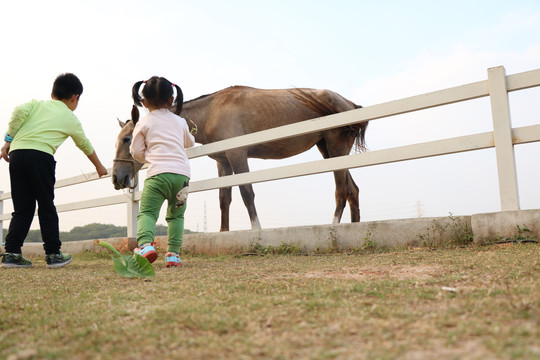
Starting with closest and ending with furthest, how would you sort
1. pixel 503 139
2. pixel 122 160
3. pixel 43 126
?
1. pixel 503 139
2. pixel 43 126
3. pixel 122 160

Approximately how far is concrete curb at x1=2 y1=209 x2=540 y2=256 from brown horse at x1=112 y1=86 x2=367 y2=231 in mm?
817

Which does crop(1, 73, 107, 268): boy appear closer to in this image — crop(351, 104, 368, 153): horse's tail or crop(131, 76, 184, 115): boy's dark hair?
crop(131, 76, 184, 115): boy's dark hair

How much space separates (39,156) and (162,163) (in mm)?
1013

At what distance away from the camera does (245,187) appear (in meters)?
5.09

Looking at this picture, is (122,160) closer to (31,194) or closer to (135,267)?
(31,194)

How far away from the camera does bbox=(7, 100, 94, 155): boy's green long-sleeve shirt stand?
12.0 ft

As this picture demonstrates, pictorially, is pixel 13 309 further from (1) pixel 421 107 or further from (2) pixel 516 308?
(1) pixel 421 107

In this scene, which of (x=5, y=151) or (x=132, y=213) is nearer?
(x=5, y=151)

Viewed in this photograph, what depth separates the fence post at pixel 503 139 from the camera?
3.35 metres

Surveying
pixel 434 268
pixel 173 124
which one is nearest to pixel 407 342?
pixel 434 268

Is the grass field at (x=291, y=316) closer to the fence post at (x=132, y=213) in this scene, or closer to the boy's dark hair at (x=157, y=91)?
the boy's dark hair at (x=157, y=91)

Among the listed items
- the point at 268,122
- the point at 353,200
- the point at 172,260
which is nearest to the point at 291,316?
the point at 172,260

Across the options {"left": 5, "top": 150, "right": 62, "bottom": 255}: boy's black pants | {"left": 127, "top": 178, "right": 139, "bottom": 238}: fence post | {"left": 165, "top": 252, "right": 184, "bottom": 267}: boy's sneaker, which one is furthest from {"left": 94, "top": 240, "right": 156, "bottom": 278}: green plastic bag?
{"left": 127, "top": 178, "right": 139, "bottom": 238}: fence post

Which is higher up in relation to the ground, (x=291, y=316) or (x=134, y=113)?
(x=134, y=113)
